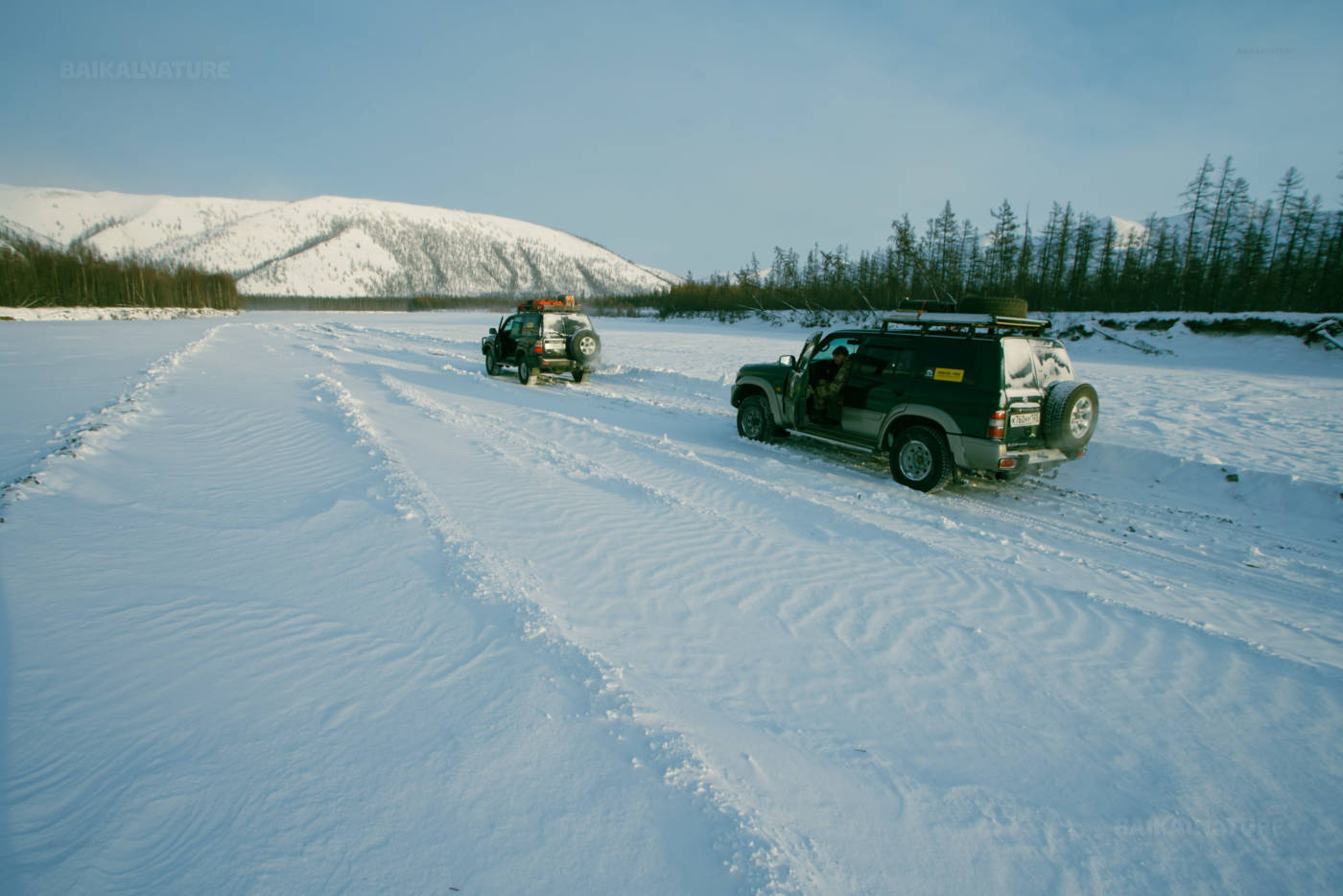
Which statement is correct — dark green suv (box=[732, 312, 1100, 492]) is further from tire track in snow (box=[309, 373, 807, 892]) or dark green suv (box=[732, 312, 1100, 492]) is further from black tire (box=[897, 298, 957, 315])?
tire track in snow (box=[309, 373, 807, 892])

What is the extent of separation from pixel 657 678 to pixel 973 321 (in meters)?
5.56

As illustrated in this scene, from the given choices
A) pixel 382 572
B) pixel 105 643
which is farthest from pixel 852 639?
pixel 105 643

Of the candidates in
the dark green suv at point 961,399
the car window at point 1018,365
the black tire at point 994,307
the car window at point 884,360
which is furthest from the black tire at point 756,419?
the car window at point 1018,365

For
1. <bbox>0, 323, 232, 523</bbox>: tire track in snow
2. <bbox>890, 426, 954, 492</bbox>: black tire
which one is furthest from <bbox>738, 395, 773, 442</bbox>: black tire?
<bbox>0, 323, 232, 523</bbox>: tire track in snow

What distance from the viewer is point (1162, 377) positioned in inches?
634

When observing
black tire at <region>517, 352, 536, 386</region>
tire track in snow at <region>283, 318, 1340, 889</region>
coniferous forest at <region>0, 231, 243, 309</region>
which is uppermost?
coniferous forest at <region>0, 231, 243, 309</region>

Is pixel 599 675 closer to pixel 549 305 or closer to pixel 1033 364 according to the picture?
pixel 1033 364

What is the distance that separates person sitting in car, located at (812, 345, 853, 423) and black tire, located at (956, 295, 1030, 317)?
164 cm

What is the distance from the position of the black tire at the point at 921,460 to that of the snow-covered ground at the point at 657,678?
19cm

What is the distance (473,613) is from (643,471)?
3.78 m

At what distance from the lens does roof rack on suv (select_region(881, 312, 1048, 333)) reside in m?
6.70

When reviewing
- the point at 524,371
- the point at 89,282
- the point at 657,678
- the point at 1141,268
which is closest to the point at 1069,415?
the point at 657,678

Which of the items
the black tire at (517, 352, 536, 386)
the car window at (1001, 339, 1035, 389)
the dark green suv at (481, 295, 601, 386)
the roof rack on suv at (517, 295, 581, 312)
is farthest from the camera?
the roof rack on suv at (517, 295, 581, 312)

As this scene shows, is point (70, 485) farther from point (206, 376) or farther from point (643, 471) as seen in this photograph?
point (206, 376)
